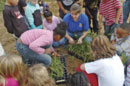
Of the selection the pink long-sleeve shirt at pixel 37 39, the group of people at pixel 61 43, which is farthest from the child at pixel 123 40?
the pink long-sleeve shirt at pixel 37 39

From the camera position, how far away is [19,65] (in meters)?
1.88

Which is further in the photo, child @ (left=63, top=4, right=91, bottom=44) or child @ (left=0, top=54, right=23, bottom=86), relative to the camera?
child @ (left=63, top=4, right=91, bottom=44)

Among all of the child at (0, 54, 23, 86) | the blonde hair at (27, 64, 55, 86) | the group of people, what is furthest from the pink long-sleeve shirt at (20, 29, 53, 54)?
the blonde hair at (27, 64, 55, 86)

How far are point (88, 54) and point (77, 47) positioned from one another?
348 millimetres

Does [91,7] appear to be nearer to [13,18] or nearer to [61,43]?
[61,43]

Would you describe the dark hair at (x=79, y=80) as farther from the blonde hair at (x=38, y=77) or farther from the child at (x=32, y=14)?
the child at (x=32, y=14)

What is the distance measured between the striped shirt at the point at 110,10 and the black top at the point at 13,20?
186cm

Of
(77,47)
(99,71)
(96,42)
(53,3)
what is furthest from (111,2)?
(53,3)

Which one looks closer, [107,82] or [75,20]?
[107,82]

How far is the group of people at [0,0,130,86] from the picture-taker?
1.86m

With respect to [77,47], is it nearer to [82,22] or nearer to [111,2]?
[82,22]

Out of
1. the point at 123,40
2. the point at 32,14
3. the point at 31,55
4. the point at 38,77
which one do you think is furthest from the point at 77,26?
the point at 38,77

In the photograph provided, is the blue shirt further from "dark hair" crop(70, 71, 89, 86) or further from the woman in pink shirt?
"dark hair" crop(70, 71, 89, 86)

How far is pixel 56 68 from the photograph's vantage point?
9.33 feet
